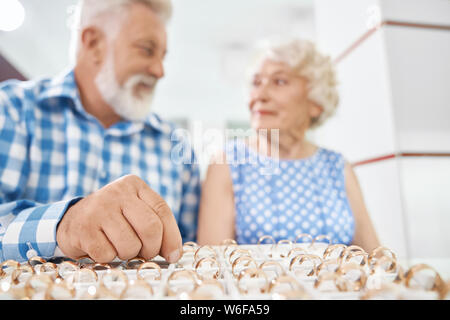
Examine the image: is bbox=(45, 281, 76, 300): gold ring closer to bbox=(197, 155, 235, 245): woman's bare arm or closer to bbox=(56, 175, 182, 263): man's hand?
bbox=(56, 175, 182, 263): man's hand

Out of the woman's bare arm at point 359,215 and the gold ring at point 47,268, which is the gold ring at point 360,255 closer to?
the gold ring at point 47,268

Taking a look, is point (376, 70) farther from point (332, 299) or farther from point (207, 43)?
point (332, 299)

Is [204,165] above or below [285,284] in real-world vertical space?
above

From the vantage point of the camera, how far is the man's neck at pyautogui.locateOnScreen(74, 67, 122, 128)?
0.70m

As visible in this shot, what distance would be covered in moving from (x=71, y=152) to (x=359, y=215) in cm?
69

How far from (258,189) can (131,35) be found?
1.60 ft

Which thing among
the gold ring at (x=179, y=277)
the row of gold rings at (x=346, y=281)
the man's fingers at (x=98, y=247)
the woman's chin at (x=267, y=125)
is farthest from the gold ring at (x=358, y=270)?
the woman's chin at (x=267, y=125)

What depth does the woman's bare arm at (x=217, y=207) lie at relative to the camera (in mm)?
608

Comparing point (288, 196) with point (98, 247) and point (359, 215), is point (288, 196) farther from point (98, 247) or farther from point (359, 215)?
point (98, 247)

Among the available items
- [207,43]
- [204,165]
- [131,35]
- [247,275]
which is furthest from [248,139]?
[247,275]

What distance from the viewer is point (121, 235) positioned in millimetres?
271

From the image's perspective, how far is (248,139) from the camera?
811 mm

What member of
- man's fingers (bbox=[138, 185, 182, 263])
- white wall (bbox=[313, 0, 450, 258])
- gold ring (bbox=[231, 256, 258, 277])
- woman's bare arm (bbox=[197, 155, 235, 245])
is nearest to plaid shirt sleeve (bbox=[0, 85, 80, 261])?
man's fingers (bbox=[138, 185, 182, 263])

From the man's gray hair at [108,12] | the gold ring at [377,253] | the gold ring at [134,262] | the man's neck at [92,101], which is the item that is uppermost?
the man's gray hair at [108,12]
